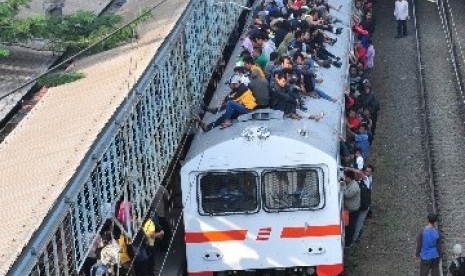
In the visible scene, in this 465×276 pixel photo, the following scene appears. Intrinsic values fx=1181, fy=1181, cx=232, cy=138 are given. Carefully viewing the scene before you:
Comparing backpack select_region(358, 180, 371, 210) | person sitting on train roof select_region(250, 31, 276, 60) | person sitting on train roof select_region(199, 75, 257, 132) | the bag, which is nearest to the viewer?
the bag

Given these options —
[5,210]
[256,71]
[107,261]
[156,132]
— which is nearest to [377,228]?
[256,71]

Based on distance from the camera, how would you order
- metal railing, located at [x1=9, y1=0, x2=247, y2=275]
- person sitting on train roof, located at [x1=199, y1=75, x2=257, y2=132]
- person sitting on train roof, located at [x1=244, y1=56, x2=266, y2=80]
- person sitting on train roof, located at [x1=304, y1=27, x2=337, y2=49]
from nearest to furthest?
1. metal railing, located at [x1=9, y1=0, x2=247, y2=275]
2. person sitting on train roof, located at [x1=199, y1=75, x2=257, y2=132]
3. person sitting on train roof, located at [x1=244, y1=56, x2=266, y2=80]
4. person sitting on train roof, located at [x1=304, y1=27, x2=337, y2=49]

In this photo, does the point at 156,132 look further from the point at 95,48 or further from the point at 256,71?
the point at 95,48

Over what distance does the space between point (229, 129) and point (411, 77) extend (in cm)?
1012

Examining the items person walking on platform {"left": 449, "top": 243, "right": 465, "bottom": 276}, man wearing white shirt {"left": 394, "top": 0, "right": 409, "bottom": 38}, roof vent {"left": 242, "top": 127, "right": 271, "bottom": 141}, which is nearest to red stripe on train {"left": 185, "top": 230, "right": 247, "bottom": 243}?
roof vent {"left": 242, "top": 127, "right": 271, "bottom": 141}

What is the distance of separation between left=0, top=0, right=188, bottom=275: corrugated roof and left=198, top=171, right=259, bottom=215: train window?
143 cm

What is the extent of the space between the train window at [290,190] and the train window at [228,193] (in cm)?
15

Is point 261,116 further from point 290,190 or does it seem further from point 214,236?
point 214,236

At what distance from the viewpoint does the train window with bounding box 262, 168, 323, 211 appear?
43.6ft

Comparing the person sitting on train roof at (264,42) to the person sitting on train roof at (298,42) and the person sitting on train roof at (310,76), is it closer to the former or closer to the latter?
the person sitting on train roof at (298,42)

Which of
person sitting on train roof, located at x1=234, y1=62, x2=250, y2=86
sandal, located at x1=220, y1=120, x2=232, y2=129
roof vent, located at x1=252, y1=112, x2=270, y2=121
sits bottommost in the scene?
sandal, located at x1=220, y1=120, x2=232, y2=129

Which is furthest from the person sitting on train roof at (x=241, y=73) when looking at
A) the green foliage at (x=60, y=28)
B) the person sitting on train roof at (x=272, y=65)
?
the green foliage at (x=60, y=28)

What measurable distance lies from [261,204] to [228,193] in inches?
15.6

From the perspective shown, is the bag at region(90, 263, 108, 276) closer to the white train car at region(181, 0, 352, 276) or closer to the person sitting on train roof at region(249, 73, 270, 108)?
the white train car at region(181, 0, 352, 276)
